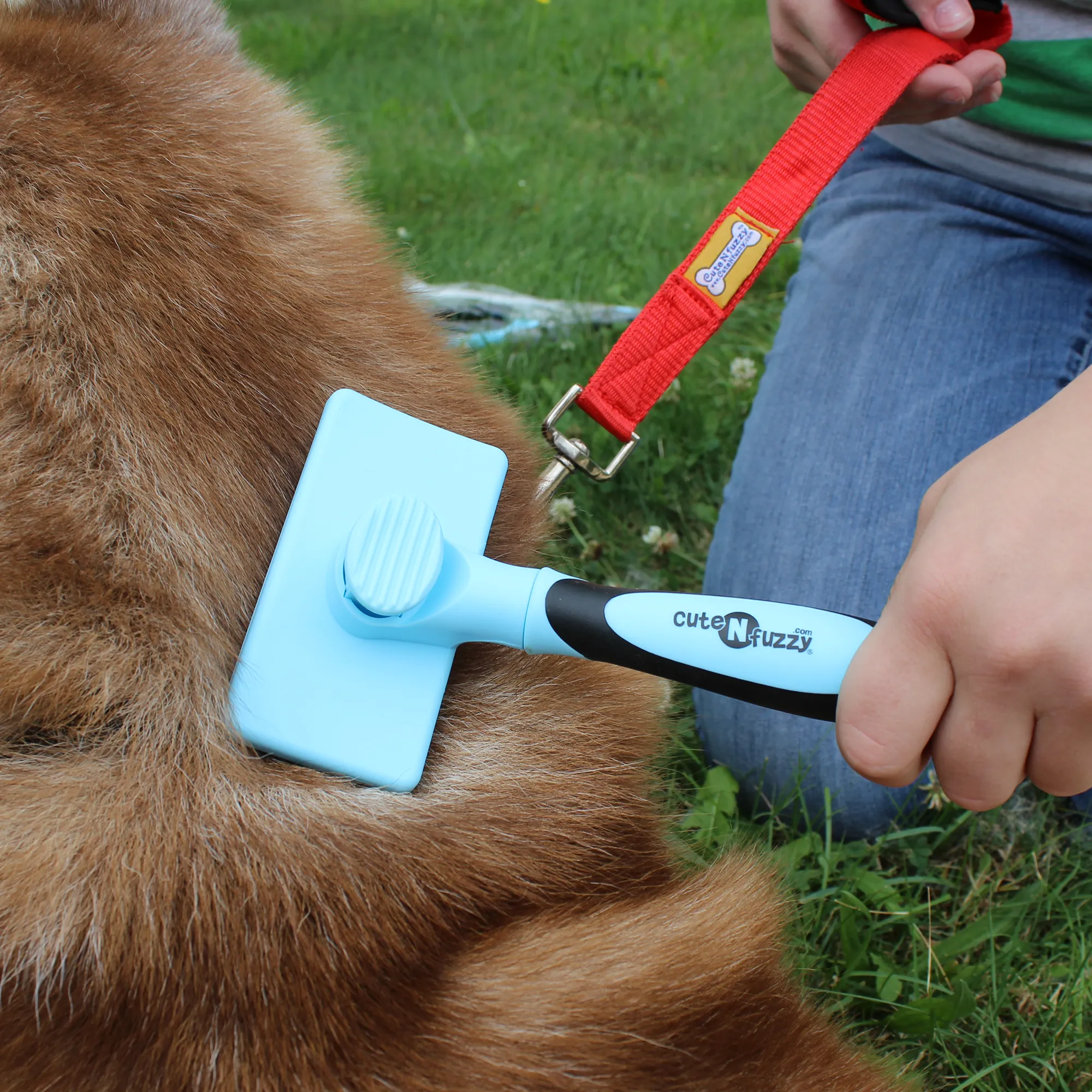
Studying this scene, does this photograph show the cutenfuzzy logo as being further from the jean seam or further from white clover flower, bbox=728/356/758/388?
white clover flower, bbox=728/356/758/388

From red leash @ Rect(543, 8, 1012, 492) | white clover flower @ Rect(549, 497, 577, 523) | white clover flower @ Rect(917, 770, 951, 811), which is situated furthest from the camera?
white clover flower @ Rect(549, 497, 577, 523)

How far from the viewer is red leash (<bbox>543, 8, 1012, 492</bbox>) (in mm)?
1237

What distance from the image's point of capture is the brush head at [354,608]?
0.82m

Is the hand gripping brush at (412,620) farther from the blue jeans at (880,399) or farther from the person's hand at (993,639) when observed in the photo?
the blue jeans at (880,399)

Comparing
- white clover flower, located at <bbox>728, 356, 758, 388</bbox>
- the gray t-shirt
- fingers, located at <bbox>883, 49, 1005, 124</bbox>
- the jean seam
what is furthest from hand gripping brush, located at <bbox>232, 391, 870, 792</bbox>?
white clover flower, located at <bbox>728, 356, 758, 388</bbox>

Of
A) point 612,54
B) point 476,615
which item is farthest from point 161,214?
point 612,54

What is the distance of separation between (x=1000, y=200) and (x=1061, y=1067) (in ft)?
4.81

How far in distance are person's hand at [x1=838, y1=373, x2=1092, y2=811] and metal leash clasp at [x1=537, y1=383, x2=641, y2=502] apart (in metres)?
0.38

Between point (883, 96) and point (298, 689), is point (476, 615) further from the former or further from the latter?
point (883, 96)

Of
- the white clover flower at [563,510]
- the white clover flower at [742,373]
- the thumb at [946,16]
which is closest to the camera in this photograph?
the thumb at [946,16]

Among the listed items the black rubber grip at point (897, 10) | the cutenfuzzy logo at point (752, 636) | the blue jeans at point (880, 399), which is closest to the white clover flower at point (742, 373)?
the blue jeans at point (880, 399)

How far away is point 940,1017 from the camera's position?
49.7 inches

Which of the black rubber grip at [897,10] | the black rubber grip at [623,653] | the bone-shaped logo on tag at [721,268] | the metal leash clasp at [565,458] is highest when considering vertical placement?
the black rubber grip at [897,10]

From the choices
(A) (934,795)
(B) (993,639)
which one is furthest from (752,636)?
(A) (934,795)
